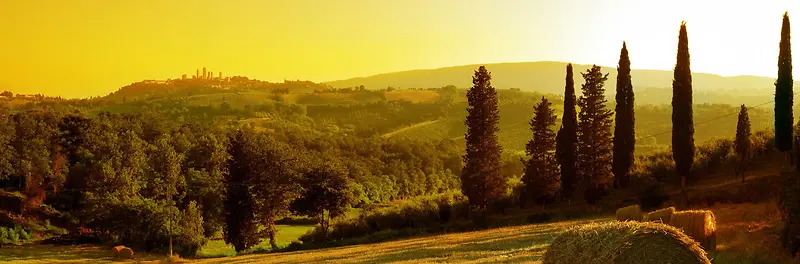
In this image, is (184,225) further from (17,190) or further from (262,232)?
(17,190)

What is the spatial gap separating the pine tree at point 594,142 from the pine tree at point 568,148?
2.41 feet

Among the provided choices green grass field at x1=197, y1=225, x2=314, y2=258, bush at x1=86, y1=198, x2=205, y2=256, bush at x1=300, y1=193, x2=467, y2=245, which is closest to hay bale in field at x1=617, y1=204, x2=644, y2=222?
bush at x1=300, y1=193, x2=467, y2=245

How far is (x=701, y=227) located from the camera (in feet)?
59.4

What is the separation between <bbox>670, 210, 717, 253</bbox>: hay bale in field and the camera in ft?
59.1

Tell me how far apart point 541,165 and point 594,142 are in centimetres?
504

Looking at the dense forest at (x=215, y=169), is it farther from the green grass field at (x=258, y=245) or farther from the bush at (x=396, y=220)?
the green grass field at (x=258, y=245)

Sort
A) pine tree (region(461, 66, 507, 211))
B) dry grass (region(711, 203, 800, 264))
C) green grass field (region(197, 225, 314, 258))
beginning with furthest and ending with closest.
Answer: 1. green grass field (region(197, 225, 314, 258))
2. pine tree (region(461, 66, 507, 211))
3. dry grass (region(711, 203, 800, 264))

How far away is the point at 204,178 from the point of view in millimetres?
63125

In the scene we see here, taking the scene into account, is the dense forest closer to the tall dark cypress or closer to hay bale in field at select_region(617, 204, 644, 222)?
the tall dark cypress

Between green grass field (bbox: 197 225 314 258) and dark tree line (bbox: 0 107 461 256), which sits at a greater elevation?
dark tree line (bbox: 0 107 461 256)

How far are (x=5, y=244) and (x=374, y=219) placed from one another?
4008cm

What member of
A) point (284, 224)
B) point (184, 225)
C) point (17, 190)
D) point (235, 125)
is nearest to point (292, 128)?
point (235, 125)

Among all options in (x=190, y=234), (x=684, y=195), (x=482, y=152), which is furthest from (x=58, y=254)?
(x=684, y=195)

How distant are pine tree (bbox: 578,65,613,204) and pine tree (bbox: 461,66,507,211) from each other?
7.46 metres
